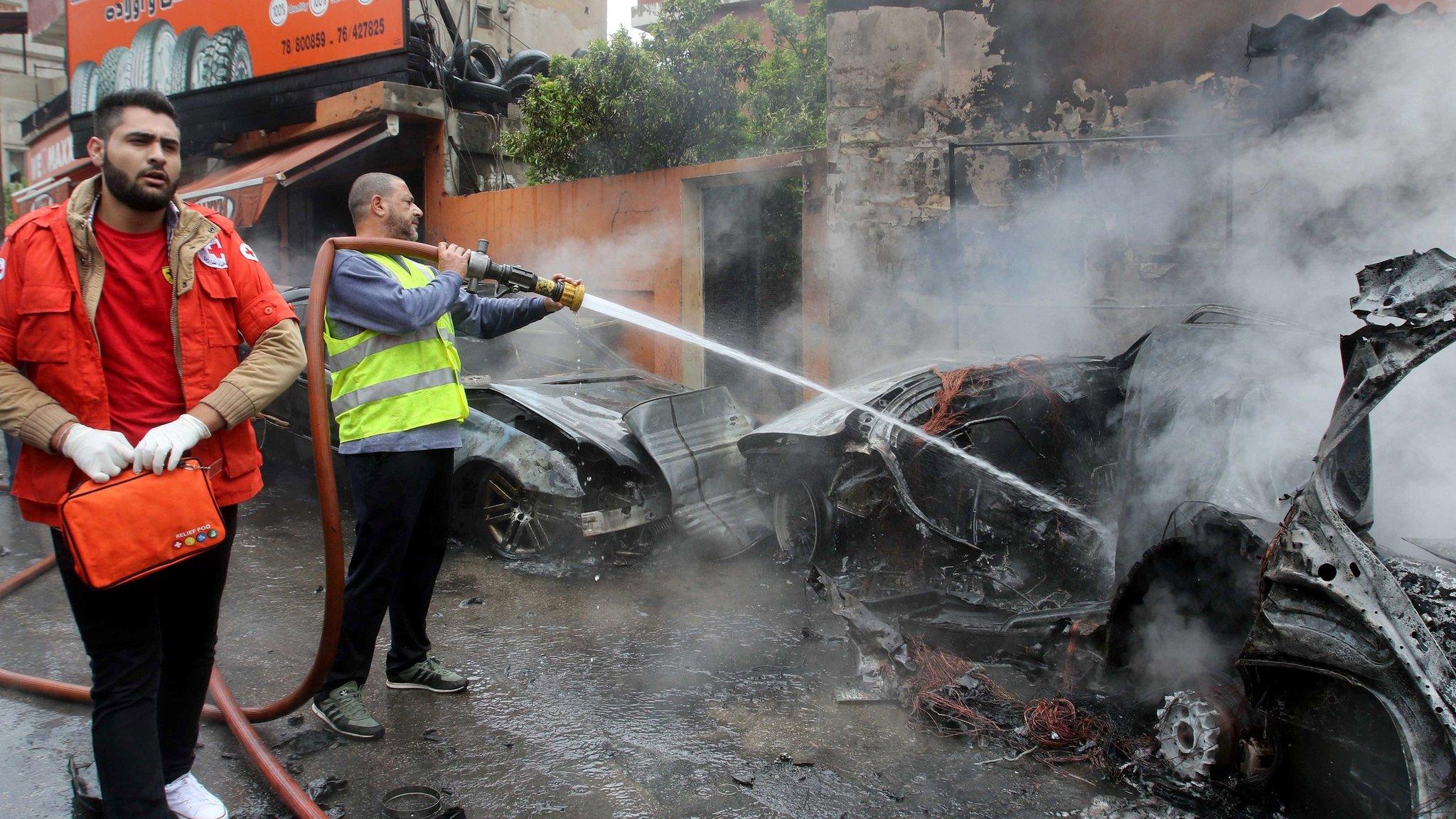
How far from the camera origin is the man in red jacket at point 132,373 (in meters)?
2.08

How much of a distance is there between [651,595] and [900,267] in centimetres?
394

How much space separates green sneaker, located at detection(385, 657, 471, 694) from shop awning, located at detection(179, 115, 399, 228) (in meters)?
9.53

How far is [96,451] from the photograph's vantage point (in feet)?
6.65

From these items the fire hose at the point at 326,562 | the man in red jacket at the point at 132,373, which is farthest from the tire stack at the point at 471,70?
the man in red jacket at the point at 132,373

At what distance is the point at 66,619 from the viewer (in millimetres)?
4238

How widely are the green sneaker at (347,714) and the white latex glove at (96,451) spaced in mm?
1348

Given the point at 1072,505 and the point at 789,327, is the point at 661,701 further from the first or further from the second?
the point at 789,327

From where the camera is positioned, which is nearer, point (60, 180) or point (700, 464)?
point (700, 464)

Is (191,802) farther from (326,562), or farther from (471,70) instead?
(471,70)

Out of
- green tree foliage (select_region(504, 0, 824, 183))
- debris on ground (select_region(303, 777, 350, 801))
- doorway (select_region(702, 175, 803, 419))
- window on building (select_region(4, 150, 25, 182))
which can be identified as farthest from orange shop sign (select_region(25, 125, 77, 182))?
debris on ground (select_region(303, 777, 350, 801))

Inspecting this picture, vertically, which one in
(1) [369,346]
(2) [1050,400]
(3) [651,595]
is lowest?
(3) [651,595]

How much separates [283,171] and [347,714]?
Result: 393 inches

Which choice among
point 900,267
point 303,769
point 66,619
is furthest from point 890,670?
point 900,267

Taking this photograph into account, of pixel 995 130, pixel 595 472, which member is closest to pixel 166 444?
pixel 595 472
